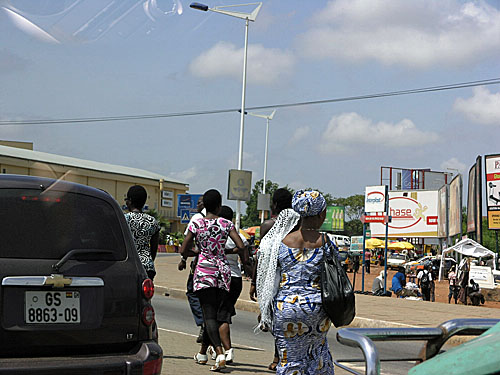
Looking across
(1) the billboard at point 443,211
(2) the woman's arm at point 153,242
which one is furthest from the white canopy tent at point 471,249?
(2) the woman's arm at point 153,242

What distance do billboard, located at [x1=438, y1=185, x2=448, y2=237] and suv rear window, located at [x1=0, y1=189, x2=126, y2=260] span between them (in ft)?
173

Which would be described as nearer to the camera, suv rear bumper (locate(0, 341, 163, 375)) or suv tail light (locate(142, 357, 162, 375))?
suv rear bumper (locate(0, 341, 163, 375))

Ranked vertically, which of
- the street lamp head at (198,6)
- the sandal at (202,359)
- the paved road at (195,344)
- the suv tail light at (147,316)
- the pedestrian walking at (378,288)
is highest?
the street lamp head at (198,6)

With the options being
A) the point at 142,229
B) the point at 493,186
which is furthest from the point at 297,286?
the point at 493,186

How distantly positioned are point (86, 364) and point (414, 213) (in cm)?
6037

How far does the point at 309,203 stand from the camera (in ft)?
15.9

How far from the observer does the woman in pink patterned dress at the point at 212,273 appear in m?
7.30

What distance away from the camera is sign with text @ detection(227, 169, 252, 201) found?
23766 millimetres

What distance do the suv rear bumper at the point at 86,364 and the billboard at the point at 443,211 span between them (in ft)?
174

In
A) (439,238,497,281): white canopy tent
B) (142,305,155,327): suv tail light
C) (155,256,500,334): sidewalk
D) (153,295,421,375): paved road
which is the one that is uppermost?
(439,238,497,281): white canopy tent

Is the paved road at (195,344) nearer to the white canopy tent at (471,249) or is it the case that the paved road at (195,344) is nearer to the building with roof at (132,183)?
the white canopy tent at (471,249)

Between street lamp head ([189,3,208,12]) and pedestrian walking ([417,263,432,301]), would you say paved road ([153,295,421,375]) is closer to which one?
street lamp head ([189,3,208,12])

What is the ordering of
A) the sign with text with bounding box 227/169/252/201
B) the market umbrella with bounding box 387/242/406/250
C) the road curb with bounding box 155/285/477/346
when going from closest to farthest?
the road curb with bounding box 155/285/477/346 → the sign with text with bounding box 227/169/252/201 → the market umbrella with bounding box 387/242/406/250

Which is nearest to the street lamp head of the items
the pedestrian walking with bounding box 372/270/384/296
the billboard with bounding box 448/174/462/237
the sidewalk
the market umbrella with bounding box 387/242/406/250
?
the sidewalk
